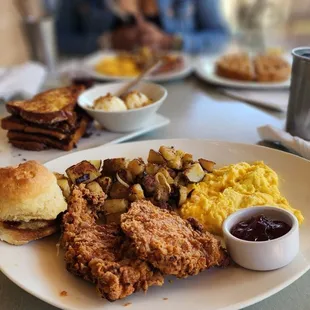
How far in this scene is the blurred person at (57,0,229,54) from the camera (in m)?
5.29

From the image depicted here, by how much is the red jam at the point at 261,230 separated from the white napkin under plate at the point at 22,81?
2.06m

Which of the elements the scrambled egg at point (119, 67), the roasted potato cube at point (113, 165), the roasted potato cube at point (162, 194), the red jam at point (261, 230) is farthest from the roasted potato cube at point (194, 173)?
the scrambled egg at point (119, 67)

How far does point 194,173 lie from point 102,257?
565mm

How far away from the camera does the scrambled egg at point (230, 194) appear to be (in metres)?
1.39

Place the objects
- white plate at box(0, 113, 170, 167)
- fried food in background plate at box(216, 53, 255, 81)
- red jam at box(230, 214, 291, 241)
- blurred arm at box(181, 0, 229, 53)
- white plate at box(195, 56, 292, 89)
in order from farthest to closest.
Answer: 1. blurred arm at box(181, 0, 229, 53)
2. fried food in background plate at box(216, 53, 255, 81)
3. white plate at box(195, 56, 292, 89)
4. white plate at box(0, 113, 170, 167)
5. red jam at box(230, 214, 291, 241)

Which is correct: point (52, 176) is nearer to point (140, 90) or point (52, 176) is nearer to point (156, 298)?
point (156, 298)

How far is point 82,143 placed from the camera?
2084mm

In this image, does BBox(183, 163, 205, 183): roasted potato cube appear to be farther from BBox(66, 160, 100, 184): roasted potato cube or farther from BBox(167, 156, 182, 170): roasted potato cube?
BBox(66, 160, 100, 184): roasted potato cube

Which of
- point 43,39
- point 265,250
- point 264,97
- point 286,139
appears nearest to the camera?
point 265,250

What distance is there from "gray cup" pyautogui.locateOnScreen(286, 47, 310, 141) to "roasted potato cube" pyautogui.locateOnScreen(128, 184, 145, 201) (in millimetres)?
910

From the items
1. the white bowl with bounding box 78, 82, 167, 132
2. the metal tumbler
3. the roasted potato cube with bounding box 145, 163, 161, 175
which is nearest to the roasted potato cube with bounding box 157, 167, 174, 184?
the roasted potato cube with bounding box 145, 163, 161, 175

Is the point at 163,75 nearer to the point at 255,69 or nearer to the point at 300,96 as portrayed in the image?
the point at 255,69

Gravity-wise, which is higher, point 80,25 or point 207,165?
point 207,165

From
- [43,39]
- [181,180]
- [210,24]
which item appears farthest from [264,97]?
[210,24]
